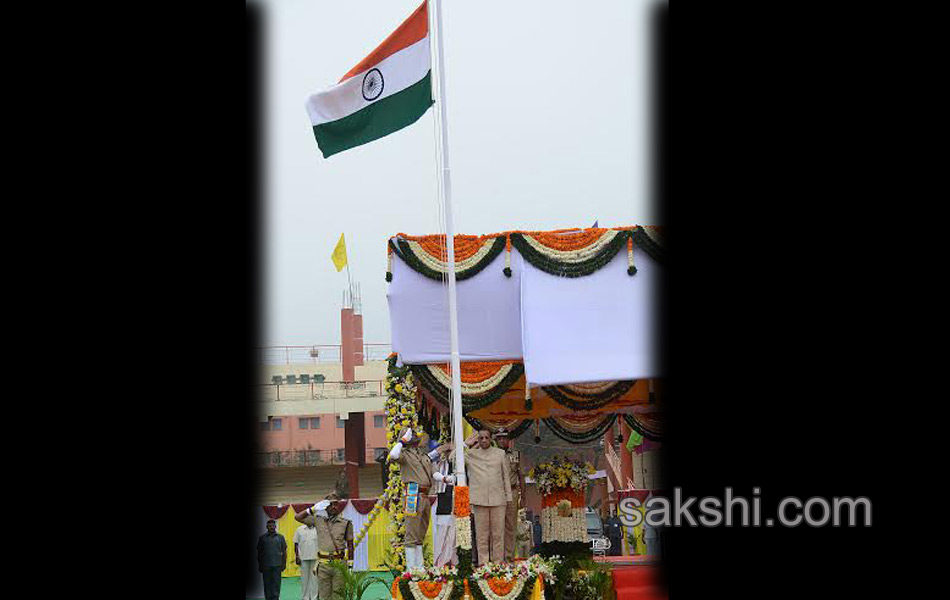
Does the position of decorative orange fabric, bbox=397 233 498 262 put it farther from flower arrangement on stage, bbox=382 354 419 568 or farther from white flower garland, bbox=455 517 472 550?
white flower garland, bbox=455 517 472 550

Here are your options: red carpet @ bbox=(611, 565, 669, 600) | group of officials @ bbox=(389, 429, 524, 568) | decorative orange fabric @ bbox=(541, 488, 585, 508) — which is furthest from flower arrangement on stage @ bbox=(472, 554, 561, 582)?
decorative orange fabric @ bbox=(541, 488, 585, 508)

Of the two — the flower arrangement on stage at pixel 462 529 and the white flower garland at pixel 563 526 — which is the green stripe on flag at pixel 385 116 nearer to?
the flower arrangement on stage at pixel 462 529

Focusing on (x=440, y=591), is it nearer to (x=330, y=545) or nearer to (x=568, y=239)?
(x=330, y=545)

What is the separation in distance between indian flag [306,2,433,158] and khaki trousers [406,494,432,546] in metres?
5.09

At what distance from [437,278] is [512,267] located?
0.98 m

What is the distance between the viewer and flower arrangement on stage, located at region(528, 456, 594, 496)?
13.2m

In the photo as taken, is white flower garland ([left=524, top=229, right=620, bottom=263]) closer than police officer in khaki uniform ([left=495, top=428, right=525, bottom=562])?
Yes

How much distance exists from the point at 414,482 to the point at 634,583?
296 cm

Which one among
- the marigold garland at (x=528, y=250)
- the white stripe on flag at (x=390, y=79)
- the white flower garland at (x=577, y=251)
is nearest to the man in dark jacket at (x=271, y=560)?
the marigold garland at (x=528, y=250)

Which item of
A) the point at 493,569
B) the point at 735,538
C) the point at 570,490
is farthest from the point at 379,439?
the point at 735,538

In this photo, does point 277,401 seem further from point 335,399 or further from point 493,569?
point 493,569

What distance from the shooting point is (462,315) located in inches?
477

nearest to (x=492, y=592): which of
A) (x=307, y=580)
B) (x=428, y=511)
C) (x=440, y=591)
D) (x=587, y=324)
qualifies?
(x=440, y=591)

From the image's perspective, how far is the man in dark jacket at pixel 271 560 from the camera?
503 inches
